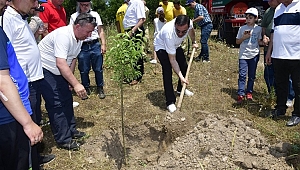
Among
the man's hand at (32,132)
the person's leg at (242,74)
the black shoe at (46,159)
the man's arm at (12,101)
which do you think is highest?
the man's arm at (12,101)

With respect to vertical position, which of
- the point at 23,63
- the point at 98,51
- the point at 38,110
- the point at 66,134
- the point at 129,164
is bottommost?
the point at 129,164

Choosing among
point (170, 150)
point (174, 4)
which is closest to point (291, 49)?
point (170, 150)

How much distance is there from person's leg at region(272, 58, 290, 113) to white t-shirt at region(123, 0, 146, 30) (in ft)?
8.59

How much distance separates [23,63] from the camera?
291cm

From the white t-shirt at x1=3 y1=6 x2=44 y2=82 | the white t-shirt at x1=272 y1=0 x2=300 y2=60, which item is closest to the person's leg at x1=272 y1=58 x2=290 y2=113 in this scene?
the white t-shirt at x1=272 y1=0 x2=300 y2=60

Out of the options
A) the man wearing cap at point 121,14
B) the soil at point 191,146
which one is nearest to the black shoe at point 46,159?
the soil at point 191,146

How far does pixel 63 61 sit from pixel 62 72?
12 centimetres

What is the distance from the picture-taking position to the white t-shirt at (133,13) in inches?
223

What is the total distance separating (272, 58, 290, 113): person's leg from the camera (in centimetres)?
403

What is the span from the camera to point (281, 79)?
13.6ft

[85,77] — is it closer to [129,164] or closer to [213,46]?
[129,164]

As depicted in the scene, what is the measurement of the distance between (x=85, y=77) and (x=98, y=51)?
560 mm

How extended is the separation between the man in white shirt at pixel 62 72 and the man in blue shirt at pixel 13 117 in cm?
105

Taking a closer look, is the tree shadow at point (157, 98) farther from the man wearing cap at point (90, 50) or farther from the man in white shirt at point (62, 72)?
the man in white shirt at point (62, 72)
